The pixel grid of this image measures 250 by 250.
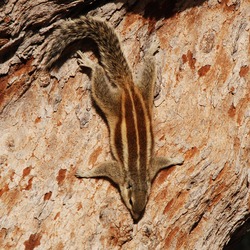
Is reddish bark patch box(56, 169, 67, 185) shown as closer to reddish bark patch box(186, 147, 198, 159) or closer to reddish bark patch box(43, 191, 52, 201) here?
reddish bark patch box(43, 191, 52, 201)

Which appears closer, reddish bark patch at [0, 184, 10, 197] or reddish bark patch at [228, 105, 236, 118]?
reddish bark patch at [0, 184, 10, 197]

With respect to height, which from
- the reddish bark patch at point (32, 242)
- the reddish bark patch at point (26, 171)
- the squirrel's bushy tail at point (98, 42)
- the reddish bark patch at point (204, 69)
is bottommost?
the reddish bark patch at point (204, 69)

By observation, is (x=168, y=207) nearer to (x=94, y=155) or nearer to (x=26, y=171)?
(x=94, y=155)

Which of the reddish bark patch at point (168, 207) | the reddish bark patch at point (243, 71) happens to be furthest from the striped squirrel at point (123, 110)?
the reddish bark patch at point (243, 71)

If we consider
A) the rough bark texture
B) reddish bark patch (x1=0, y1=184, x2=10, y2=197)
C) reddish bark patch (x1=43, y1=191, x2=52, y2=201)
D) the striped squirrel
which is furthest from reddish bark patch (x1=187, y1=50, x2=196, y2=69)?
reddish bark patch (x1=0, y1=184, x2=10, y2=197)

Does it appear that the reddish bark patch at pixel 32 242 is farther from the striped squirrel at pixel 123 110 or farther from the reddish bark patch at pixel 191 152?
the reddish bark patch at pixel 191 152

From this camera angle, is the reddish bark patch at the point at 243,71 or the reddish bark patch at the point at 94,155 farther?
the reddish bark patch at the point at 243,71

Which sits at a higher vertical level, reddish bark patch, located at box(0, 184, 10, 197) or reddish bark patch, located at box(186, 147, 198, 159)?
reddish bark patch, located at box(0, 184, 10, 197)

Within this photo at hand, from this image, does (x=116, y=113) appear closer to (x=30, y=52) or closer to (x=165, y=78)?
(x=165, y=78)
